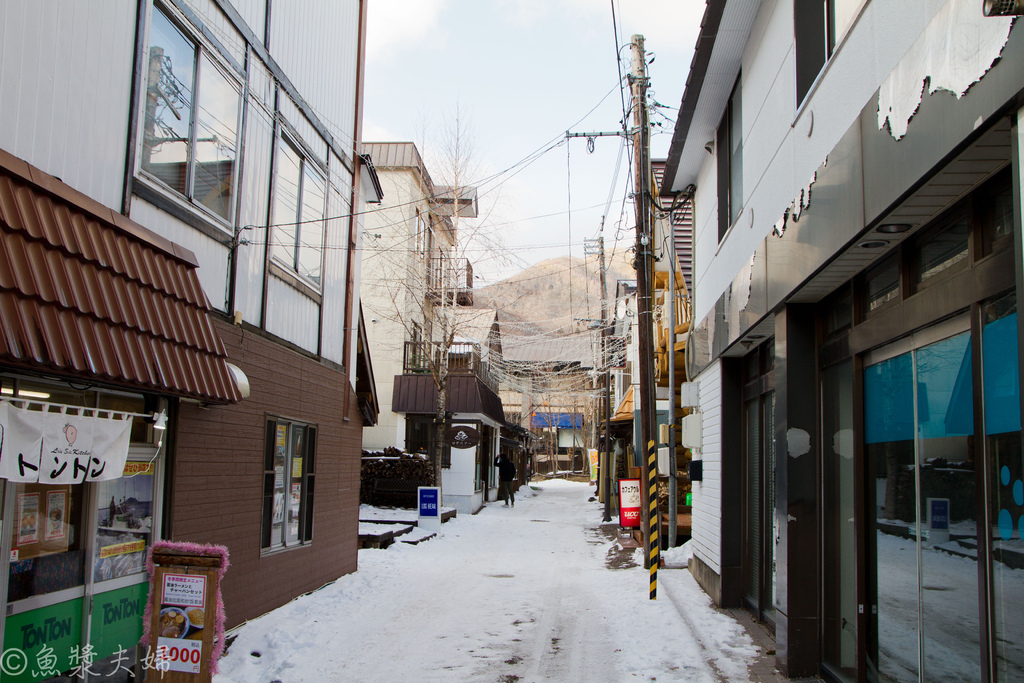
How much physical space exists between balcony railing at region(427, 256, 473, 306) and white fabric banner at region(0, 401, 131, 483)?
17.5m

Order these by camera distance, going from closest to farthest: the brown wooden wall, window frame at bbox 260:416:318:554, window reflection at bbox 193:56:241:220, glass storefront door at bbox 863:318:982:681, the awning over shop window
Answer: glass storefront door at bbox 863:318:982:681
the awning over shop window
the brown wooden wall
window reflection at bbox 193:56:241:220
window frame at bbox 260:416:318:554

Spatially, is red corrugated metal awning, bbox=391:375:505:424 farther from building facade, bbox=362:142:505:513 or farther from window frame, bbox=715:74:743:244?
window frame, bbox=715:74:743:244

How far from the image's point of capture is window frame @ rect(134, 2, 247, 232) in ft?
22.4

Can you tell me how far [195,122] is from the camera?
7.79 metres

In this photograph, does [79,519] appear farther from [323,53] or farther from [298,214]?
[323,53]

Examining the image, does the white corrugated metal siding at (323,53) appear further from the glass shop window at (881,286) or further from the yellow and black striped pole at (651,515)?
the glass shop window at (881,286)

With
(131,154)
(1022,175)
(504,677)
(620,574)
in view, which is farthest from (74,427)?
(620,574)

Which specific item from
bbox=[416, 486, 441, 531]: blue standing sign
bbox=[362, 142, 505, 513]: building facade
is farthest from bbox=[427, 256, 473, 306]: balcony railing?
bbox=[416, 486, 441, 531]: blue standing sign

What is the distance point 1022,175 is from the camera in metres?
3.24

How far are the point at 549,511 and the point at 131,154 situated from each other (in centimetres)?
2386

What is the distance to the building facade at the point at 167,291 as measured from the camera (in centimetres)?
522

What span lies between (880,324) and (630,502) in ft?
44.8

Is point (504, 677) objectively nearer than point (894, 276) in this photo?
No

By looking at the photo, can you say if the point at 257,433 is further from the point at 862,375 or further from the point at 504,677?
the point at 862,375
